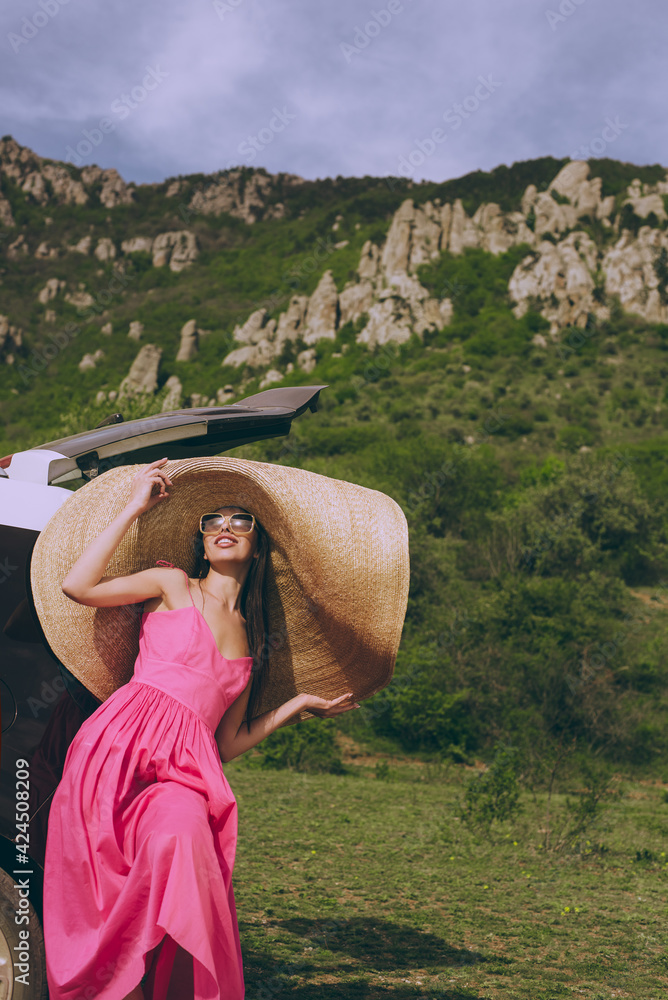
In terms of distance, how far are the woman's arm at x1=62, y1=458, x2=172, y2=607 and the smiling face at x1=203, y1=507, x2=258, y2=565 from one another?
22cm

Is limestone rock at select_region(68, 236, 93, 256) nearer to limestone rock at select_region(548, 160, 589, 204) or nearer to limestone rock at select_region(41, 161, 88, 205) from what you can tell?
limestone rock at select_region(41, 161, 88, 205)

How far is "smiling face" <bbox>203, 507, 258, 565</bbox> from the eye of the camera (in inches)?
97.7

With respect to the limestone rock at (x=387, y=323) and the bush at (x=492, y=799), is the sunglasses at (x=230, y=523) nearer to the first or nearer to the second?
the bush at (x=492, y=799)

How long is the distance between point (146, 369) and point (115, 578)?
53080 mm

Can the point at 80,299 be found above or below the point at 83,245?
below

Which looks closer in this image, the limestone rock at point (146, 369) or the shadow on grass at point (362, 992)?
the shadow on grass at point (362, 992)

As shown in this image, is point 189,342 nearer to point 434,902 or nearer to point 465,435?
point 465,435

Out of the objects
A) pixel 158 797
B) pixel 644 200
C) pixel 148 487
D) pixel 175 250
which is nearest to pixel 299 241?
pixel 175 250

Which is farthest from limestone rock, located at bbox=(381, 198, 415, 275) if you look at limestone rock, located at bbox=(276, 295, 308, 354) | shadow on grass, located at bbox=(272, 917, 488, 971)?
shadow on grass, located at bbox=(272, 917, 488, 971)

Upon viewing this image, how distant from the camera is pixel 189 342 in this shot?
199 ft

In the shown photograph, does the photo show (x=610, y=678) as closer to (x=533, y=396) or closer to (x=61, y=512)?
(x=61, y=512)

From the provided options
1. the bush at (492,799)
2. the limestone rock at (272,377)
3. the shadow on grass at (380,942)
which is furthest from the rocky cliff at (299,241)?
the shadow on grass at (380,942)

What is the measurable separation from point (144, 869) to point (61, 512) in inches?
45.0

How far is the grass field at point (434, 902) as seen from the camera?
434 cm
